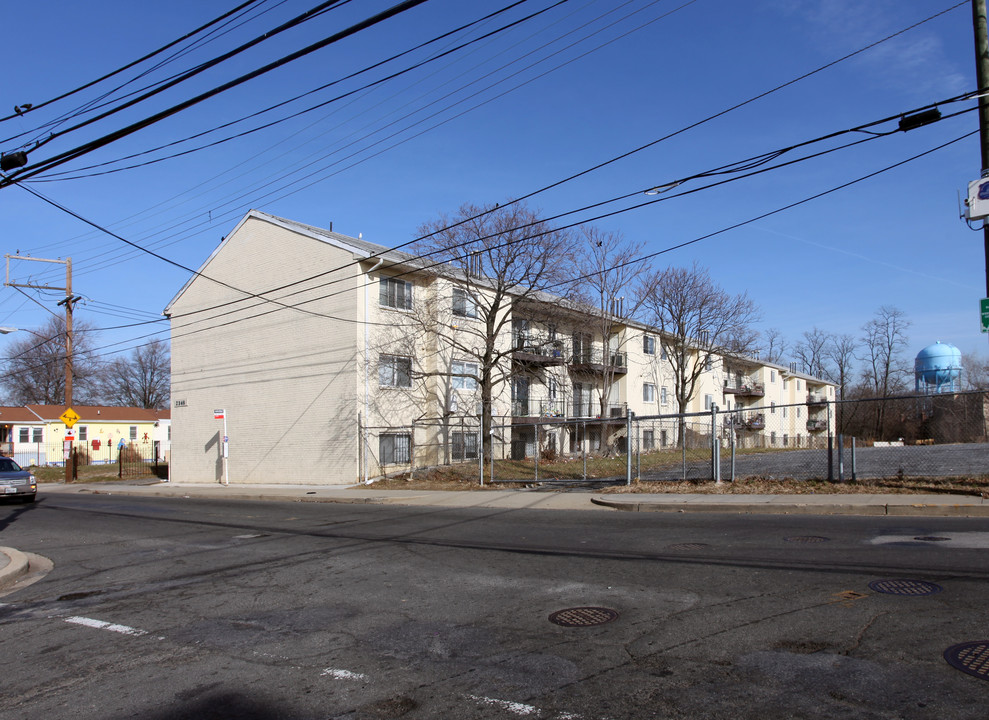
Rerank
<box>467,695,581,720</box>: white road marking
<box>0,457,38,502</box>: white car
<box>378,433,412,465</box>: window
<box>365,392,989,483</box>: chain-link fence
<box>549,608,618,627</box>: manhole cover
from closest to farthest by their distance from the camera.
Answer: <box>467,695,581,720</box>: white road marking, <box>549,608,618,627</box>: manhole cover, <box>365,392,989,483</box>: chain-link fence, <box>0,457,38,502</box>: white car, <box>378,433,412,465</box>: window

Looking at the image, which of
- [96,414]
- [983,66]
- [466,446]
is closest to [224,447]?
[466,446]

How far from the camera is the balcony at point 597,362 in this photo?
3534 centimetres

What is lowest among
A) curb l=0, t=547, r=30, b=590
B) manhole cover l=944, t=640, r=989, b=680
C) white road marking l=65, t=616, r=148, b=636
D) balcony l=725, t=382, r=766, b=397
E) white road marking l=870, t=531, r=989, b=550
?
curb l=0, t=547, r=30, b=590

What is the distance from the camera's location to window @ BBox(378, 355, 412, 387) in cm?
2856

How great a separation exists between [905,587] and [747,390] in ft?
170

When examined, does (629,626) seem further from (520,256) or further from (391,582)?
(520,256)

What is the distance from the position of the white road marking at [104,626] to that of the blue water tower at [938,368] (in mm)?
62658

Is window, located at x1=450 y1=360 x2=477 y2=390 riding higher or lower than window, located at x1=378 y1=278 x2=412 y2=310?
lower

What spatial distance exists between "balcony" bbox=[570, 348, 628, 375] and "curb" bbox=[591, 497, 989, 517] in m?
17.6

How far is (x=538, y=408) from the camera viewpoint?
3691cm

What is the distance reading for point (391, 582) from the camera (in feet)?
27.9

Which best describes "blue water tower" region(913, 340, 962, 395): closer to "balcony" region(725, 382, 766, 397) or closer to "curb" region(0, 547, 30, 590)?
"balcony" region(725, 382, 766, 397)

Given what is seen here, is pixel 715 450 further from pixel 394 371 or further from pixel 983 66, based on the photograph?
pixel 394 371

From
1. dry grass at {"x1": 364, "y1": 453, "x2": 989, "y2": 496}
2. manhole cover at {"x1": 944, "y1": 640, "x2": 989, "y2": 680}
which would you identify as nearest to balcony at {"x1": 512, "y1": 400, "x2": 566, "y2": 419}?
dry grass at {"x1": 364, "y1": 453, "x2": 989, "y2": 496}
